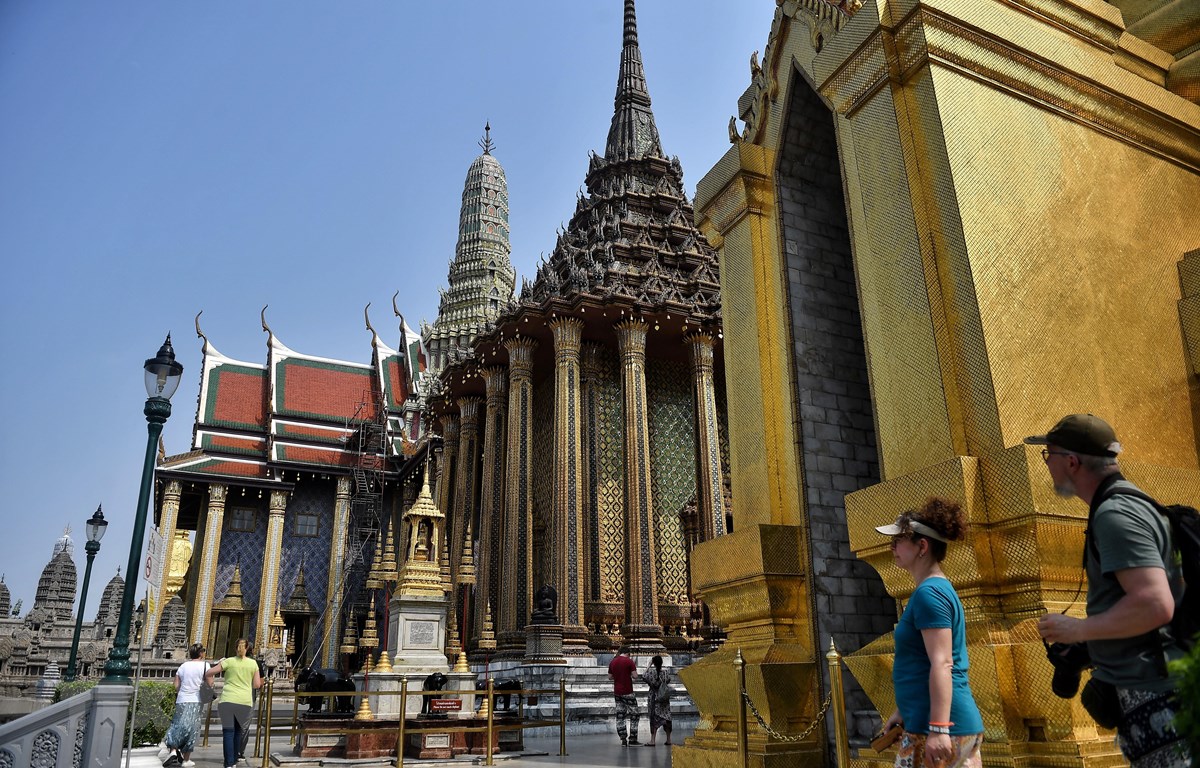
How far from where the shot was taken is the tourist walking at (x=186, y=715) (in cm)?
778

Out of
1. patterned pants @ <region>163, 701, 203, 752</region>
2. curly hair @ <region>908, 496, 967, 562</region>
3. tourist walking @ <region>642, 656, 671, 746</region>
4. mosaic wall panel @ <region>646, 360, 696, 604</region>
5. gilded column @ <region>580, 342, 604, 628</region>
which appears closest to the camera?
curly hair @ <region>908, 496, 967, 562</region>

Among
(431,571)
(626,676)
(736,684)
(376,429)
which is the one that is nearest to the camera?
(736,684)

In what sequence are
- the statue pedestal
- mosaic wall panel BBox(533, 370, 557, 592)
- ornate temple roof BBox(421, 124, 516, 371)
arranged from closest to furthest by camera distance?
the statue pedestal, mosaic wall panel BBox(533, 370, 557, 592), ornate temple roof BBox(421, 124, 516, 371)

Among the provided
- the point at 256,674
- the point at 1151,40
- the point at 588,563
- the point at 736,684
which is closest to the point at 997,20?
the point at 1151,40

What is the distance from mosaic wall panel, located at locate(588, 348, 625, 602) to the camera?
15344 mm

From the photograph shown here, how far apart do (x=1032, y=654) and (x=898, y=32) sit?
10.6 ft

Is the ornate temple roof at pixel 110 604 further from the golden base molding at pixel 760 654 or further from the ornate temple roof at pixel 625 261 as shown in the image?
the golden base molding at pixel 760 654

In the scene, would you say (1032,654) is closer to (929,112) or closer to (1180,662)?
(1180,662)

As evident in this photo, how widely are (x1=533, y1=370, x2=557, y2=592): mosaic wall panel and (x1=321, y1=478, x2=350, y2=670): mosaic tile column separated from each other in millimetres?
11750

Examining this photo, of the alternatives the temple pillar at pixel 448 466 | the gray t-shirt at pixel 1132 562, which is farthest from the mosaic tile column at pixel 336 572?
the gray t-shirt at pixel 1132 562

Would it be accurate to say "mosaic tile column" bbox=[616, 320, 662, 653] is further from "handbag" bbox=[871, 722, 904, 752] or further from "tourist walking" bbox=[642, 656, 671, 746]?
Answer: "handbag" bbox=[871, 722, 904, 752]

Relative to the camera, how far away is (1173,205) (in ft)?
16.2

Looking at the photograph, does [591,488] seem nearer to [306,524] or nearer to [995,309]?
[995,309]

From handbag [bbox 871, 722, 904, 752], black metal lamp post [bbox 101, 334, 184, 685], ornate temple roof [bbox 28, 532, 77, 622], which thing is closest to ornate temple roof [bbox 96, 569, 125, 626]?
ornate temple roof [bbox 28, 532, 77, 622]
